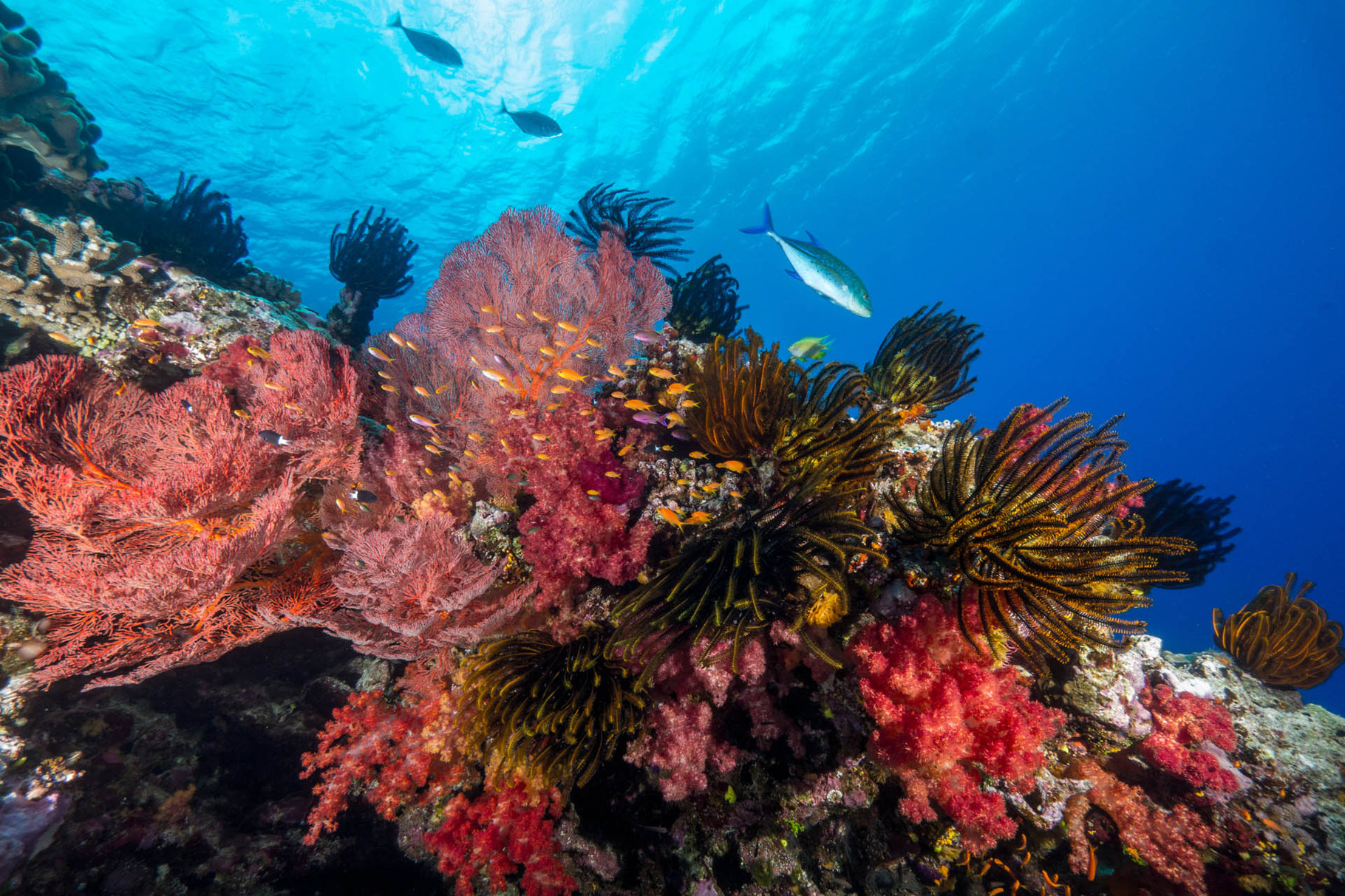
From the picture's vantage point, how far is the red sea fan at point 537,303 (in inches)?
201

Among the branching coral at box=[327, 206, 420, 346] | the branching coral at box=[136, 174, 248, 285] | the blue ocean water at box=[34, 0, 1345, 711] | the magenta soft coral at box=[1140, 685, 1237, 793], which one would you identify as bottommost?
the magenta soft coral at box=[1140, 685, 1237, 793]

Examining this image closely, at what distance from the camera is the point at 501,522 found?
459 cm

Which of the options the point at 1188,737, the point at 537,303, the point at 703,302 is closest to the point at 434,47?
the point at 703,302

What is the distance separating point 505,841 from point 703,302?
7.54 m

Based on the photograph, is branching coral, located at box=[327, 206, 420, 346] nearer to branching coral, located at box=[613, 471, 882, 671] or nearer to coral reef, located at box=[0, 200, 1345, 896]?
coral reef, located at box=[0, 200, 1345, 896]

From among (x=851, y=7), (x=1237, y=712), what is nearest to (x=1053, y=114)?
(x=851, y=7)

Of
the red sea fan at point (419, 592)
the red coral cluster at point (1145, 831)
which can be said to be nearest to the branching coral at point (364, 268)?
the red sea fan at point (419, 592)

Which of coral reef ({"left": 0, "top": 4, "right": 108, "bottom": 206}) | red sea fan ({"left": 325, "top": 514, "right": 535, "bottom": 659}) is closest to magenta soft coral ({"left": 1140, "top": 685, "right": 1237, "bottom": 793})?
red sea fan ({"left": 325, "top": 514, "right": 535, "bottom": 659})

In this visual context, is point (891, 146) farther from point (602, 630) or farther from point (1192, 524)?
point (602, 630)

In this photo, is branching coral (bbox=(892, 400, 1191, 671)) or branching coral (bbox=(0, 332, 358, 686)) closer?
branching coral (bbox=(892, 400, 1191, 671))

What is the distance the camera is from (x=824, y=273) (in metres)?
4.50

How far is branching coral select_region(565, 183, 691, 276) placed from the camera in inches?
293

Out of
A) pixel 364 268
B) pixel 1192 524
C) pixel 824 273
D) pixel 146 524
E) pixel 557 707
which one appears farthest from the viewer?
pixel 364 268

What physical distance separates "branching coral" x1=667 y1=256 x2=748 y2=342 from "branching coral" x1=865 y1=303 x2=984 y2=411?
9.99 ft
